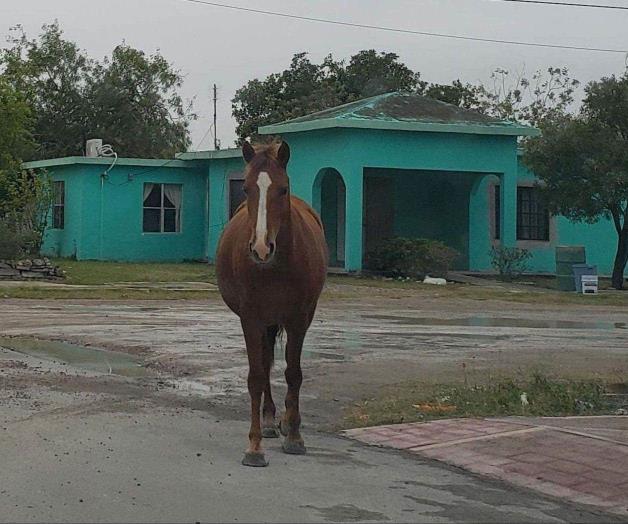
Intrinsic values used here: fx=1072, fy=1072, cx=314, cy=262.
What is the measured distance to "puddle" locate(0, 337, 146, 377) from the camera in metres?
12.4

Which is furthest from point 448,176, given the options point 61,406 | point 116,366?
point 61,406

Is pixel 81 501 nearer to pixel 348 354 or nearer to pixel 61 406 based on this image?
pixel 61 406

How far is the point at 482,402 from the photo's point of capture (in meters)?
10.4

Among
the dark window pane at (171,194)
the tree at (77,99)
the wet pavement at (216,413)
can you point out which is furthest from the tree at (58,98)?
the wet pavement at (216,413)

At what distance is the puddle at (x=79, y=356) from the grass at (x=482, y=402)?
313cm

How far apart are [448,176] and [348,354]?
74.6 feet

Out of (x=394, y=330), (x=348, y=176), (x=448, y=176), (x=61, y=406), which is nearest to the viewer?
(x=61, y=406)

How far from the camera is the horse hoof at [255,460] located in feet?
24.7

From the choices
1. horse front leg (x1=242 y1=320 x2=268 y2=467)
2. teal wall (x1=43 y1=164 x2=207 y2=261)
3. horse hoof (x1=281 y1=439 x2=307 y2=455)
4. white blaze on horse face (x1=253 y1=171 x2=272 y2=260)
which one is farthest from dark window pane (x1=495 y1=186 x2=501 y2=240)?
white blaze on horse face (x1=253 y1=171 x2=272 y2=260)

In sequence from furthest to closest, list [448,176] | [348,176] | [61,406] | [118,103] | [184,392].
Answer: [118,103] → [448,176] → [348,176] → [184,392] → [61,406]

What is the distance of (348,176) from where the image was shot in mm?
32312

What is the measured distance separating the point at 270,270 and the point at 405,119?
2586cm

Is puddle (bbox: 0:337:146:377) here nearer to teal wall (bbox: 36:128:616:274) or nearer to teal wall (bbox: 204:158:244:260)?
teal wall (bbox: 36:128:616:274)

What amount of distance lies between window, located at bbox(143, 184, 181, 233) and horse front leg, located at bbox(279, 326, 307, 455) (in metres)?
31.8
